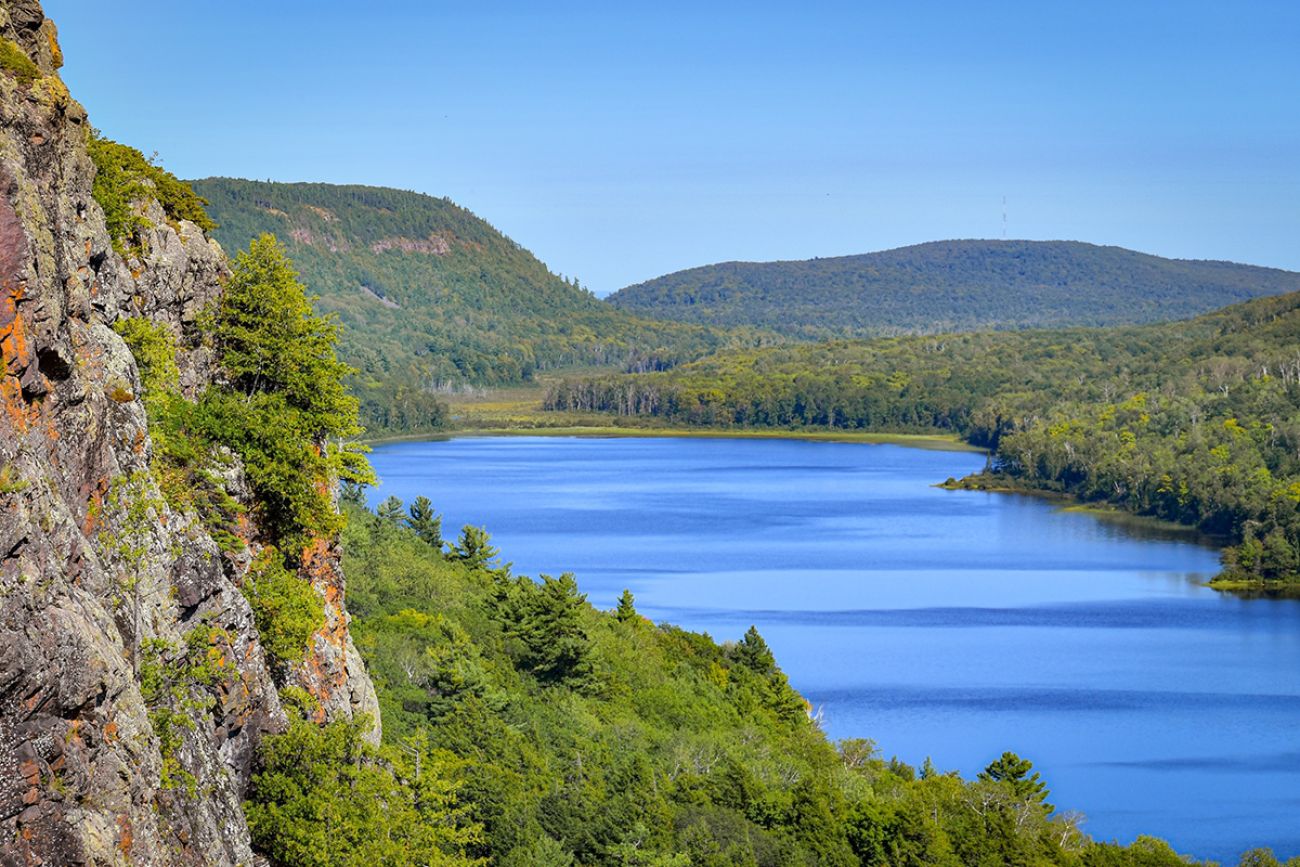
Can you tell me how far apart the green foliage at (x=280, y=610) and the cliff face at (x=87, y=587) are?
1.61ft

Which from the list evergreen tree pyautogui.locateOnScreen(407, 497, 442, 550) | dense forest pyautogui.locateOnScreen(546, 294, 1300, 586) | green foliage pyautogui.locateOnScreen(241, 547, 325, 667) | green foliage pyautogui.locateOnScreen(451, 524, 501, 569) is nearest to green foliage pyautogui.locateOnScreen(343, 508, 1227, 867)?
green foliage pyautogui.locateOnScreen(241, 547, 325, 667)

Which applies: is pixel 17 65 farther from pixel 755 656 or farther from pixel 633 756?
pixel 755 656

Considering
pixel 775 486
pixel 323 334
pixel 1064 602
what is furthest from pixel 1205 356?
pixel 323 334

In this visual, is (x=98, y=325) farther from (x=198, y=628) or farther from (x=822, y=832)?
(x=822, y=832)

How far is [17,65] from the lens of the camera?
600 inches

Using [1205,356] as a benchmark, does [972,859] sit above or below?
below

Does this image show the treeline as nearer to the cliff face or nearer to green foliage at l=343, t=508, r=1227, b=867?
green foliage at l=343, t=508, r=1227, b=867

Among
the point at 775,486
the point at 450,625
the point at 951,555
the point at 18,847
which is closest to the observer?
the point at 18,847

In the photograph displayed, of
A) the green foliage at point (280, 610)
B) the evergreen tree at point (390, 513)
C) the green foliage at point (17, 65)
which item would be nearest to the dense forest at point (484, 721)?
the green foliage at point (280, 610)

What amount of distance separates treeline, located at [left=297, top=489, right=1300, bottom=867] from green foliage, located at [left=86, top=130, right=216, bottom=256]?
7042mm

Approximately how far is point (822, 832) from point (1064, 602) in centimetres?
5316

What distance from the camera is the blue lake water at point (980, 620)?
5206cm

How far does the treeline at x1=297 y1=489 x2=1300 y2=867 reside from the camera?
30031mm

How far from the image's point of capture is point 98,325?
16.9 metres
